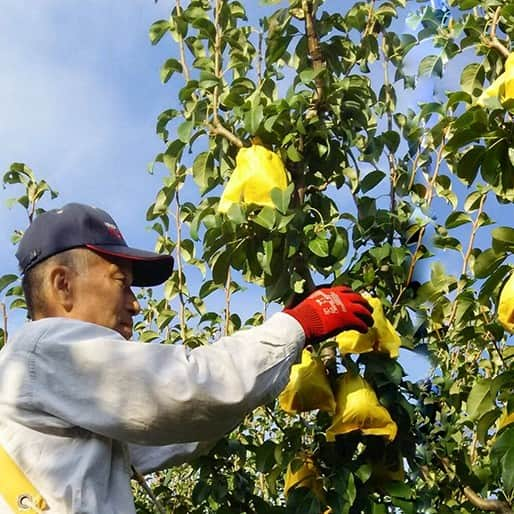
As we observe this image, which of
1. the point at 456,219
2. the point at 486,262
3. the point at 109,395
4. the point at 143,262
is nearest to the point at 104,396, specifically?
the point at 109,395

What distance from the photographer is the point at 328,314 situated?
1489 mm

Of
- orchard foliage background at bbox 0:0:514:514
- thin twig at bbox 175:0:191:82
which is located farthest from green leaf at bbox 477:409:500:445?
thin twig at bbox 175:0:191:82

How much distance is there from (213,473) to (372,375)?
1.55 feet

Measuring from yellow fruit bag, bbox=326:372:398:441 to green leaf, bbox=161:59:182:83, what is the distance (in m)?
0.98

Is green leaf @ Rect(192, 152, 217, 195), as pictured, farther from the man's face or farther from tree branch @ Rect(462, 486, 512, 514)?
tree branch @ Rect(462, 486, 512, 514)

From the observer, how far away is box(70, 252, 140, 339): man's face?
5.13 ft

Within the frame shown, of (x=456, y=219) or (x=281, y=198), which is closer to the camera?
(x=281, y=198)

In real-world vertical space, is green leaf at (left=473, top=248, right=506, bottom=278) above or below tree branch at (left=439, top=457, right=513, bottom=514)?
Result: above

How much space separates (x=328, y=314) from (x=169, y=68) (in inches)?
44.0

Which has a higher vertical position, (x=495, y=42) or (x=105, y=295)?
(x=495, y=42)

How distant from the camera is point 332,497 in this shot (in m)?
1.93

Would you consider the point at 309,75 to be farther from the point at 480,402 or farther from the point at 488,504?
the point at 488,504

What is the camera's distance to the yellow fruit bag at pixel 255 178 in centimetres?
191

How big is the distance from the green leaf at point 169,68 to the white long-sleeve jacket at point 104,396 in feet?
3.63
